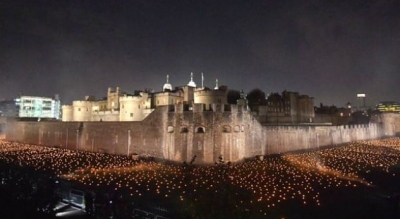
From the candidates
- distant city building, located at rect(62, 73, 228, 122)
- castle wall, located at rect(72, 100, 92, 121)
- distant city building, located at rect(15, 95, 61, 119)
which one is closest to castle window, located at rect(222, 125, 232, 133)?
distant city building, located at rect(62, 73, 228, 122)

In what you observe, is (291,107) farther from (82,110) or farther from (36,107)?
(36,107)

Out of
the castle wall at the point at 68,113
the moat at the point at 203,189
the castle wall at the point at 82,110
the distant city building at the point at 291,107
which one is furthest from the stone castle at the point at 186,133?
the castle wall at the point at 68,113

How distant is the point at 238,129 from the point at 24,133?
36.6 meters

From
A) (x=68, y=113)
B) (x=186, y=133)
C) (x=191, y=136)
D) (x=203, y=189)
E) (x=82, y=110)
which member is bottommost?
(x=203, y=189)

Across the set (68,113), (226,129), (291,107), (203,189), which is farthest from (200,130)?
(68,113)

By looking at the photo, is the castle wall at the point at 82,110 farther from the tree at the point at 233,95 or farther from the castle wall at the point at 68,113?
the tree at the point at 233,95

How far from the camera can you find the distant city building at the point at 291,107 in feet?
169

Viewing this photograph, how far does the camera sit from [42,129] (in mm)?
39594

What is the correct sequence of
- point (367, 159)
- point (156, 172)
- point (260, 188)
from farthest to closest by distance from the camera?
point (367, 159), point (156, 172), point (260, 188)

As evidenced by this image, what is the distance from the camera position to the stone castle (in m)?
22.6

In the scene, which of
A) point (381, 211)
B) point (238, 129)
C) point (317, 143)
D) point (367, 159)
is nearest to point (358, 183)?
point (381, 211)

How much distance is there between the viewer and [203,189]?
595 cm

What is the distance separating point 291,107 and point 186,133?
38.4 metres

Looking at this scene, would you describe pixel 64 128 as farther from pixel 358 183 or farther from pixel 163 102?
pixel 358 183
